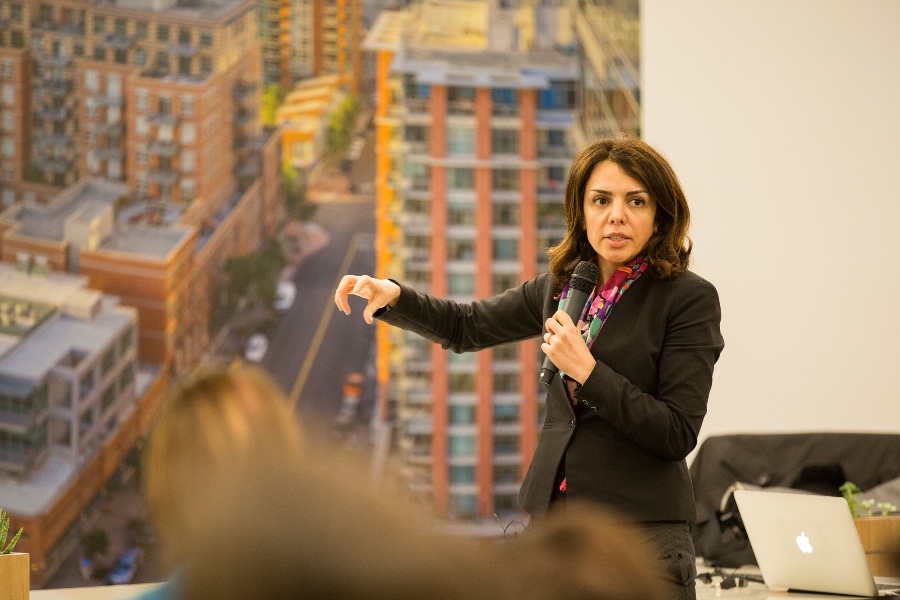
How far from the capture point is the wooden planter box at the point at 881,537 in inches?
117

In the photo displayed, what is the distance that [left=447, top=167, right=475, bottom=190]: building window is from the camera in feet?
15.3

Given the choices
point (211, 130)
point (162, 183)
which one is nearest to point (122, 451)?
point (162, 183)

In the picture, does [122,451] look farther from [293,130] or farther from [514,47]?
[514,47]

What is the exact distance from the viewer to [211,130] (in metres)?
4.55

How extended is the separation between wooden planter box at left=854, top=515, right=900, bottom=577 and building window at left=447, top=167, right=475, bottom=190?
243 cm

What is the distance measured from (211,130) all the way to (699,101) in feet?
7.55

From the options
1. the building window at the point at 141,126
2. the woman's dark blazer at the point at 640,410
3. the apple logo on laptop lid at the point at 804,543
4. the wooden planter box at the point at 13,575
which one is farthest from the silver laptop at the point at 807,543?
the building window at the point at 141,126

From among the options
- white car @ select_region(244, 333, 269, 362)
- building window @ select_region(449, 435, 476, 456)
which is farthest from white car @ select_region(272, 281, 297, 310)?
building window @ select_region(449, 435, 476, 456)

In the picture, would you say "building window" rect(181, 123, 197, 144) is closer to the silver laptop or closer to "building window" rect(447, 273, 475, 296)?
"building window" rect(447, 273, 475, 296)

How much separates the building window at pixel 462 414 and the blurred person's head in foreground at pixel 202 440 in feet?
13.0

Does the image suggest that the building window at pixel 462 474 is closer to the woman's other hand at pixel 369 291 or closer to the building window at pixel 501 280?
the building window at pixel 501 280

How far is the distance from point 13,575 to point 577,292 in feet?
4.44

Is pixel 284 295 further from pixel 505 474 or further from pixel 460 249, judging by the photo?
pixel 505 474

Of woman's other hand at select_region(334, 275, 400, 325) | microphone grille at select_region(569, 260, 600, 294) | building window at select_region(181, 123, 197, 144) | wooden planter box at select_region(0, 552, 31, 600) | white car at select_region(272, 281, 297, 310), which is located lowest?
wooden planter box at select_region(0, 552, 31, 600)
